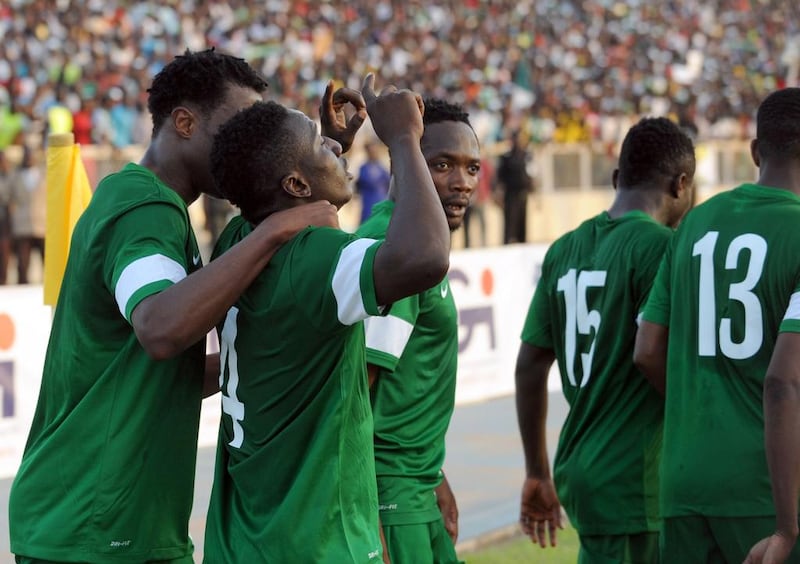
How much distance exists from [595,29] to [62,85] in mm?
19259

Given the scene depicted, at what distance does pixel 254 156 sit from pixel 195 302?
1.16 ft

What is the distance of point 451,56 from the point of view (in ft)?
96.5

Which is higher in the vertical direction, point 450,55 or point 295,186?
point 450,55

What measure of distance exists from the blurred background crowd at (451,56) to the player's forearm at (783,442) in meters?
14.4

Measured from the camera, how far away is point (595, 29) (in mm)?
35531

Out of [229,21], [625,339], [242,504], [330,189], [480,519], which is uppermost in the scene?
[229,21]

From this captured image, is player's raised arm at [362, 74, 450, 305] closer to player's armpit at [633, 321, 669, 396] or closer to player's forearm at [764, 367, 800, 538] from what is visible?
player's forearm at [764, 367, 800, 538]

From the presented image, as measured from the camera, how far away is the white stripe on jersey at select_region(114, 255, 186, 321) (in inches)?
113

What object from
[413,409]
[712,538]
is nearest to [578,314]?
[413,409]

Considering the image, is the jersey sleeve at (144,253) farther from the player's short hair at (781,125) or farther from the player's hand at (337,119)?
the player's short hair at (781,125)

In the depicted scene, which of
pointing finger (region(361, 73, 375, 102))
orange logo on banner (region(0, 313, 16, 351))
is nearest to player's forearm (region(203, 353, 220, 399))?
pointing finger (region(361, 73, 375, 102))

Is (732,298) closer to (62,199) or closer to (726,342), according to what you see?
(726,342)

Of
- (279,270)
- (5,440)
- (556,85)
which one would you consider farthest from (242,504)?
(556,85)

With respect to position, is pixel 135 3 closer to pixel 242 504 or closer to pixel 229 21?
pixel 229 21
